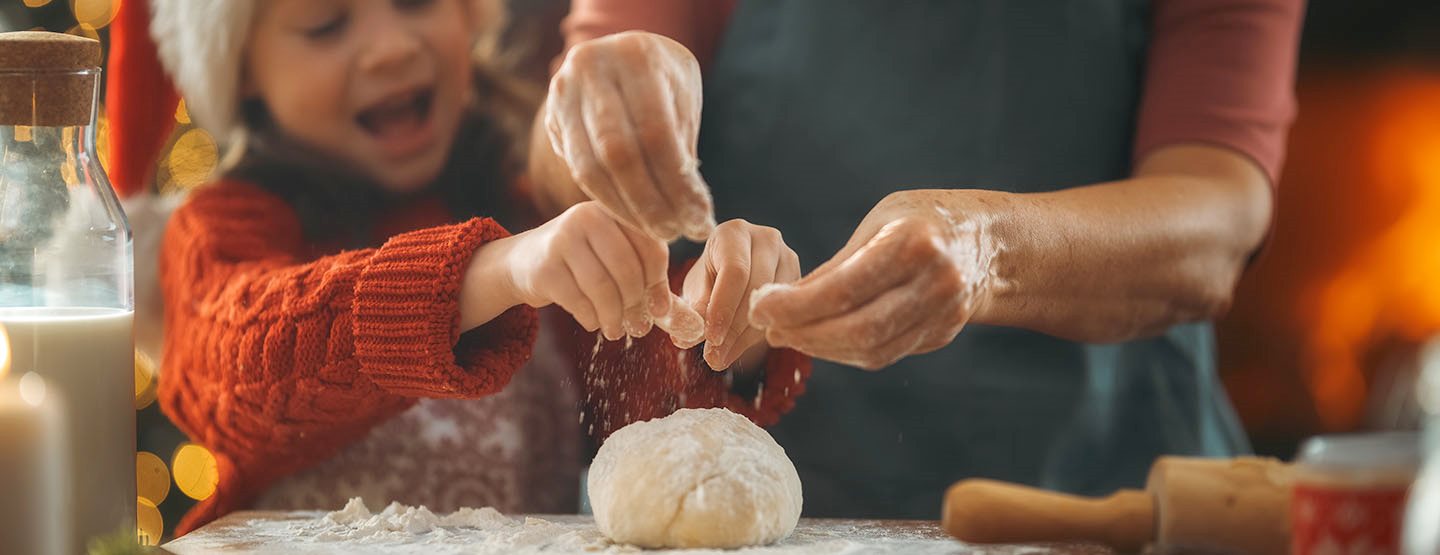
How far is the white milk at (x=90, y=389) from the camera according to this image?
70 cm

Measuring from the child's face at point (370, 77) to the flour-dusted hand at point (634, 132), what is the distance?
0.25 meters

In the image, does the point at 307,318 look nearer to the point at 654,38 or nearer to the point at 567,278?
the point at 567,278

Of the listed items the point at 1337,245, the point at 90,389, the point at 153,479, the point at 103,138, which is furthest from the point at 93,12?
the point at 1337,245

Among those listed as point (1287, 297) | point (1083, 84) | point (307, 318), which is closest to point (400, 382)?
point (307, 318)

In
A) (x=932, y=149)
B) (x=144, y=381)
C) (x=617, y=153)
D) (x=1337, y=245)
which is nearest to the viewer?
(x=617, y=153)

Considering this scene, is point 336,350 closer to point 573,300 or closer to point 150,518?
point 573,300

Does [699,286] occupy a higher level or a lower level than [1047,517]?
higher

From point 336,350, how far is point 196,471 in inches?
12.0

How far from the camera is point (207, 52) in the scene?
35.7 inches

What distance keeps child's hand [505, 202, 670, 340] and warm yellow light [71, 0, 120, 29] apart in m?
0.64

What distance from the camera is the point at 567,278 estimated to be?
27.9 inches

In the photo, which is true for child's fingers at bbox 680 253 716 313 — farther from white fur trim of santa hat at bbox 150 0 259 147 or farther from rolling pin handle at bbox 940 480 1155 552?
white fur trim of santa hat at bbox 150 0 259 147

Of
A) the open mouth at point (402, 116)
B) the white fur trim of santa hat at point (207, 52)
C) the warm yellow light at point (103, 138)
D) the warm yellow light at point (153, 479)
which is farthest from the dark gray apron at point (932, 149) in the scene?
the warm yellow light at point (153, 479)

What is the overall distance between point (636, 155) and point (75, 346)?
36 cm
